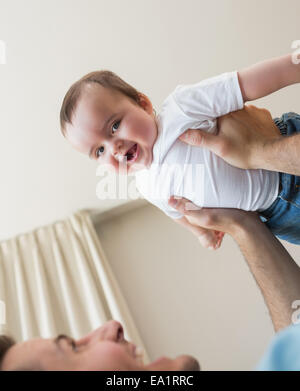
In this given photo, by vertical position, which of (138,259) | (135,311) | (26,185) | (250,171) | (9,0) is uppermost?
(9,0)

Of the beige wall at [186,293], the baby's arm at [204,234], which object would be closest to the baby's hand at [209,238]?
the baby's arm at [204,234]

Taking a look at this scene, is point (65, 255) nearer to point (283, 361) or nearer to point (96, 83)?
point (96, 83)

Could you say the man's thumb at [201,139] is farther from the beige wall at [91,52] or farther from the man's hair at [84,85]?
the beige wall at [91,52]

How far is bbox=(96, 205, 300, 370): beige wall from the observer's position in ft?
7.66

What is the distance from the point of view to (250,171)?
3.39 feet

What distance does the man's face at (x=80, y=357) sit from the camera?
593mm

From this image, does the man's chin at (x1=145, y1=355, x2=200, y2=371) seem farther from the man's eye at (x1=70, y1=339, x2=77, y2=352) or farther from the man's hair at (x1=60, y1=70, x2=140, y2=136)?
the man's hair at (x1=60, y1=70, x2=140, y2=136)

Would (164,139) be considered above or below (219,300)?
above

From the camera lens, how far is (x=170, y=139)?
1025 mm

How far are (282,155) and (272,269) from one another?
28cm

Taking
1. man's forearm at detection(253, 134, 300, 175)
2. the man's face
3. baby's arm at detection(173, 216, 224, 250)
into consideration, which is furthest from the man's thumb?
the man's face

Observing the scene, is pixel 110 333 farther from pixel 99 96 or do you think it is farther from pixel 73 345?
pixel 99 96
